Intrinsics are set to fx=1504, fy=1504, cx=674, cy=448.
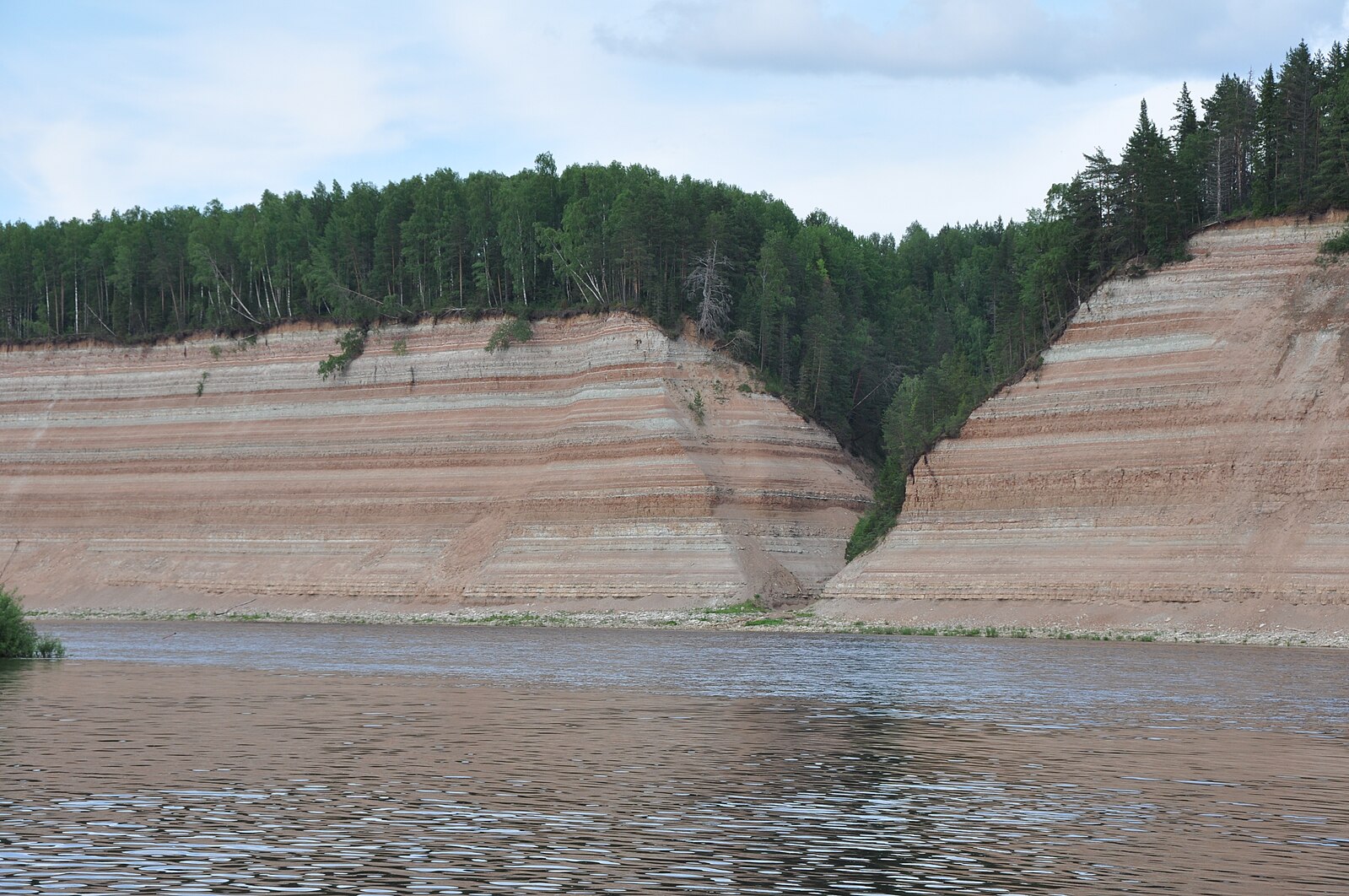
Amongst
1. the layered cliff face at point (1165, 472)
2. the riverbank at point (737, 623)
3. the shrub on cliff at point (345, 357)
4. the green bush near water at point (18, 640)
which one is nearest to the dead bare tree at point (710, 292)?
the layered cliff face at point (1165, 472)

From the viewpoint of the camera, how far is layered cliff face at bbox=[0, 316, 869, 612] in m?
73.1

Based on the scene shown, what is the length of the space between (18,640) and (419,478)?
36.6m

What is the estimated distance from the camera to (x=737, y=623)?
64.7 metres

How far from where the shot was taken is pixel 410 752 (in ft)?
76.3

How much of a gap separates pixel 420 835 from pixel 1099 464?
49.0m

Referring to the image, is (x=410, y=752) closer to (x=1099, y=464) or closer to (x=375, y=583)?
(x=1099, y=464)

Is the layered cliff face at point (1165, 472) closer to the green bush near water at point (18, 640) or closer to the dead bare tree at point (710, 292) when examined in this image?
the dead bare tree at point (710, 292)

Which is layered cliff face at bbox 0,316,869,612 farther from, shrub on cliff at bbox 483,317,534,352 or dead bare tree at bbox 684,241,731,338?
dead bare tree at bbox 684,241,731,338

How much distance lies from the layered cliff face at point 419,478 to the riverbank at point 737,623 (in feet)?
3.89

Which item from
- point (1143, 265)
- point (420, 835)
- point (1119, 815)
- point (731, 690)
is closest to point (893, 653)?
point (731, 690)

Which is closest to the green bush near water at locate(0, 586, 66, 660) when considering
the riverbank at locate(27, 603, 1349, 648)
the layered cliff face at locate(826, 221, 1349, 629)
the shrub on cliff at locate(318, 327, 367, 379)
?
the riverbank at locate(27, 603, 1349, 648)

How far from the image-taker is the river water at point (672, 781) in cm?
1484

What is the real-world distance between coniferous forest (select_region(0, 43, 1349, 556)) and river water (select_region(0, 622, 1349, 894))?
34.6 m

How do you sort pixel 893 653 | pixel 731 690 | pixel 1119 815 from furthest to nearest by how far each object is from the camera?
pixel 893 653 → pixel 731 690 → pixel 1119 815
